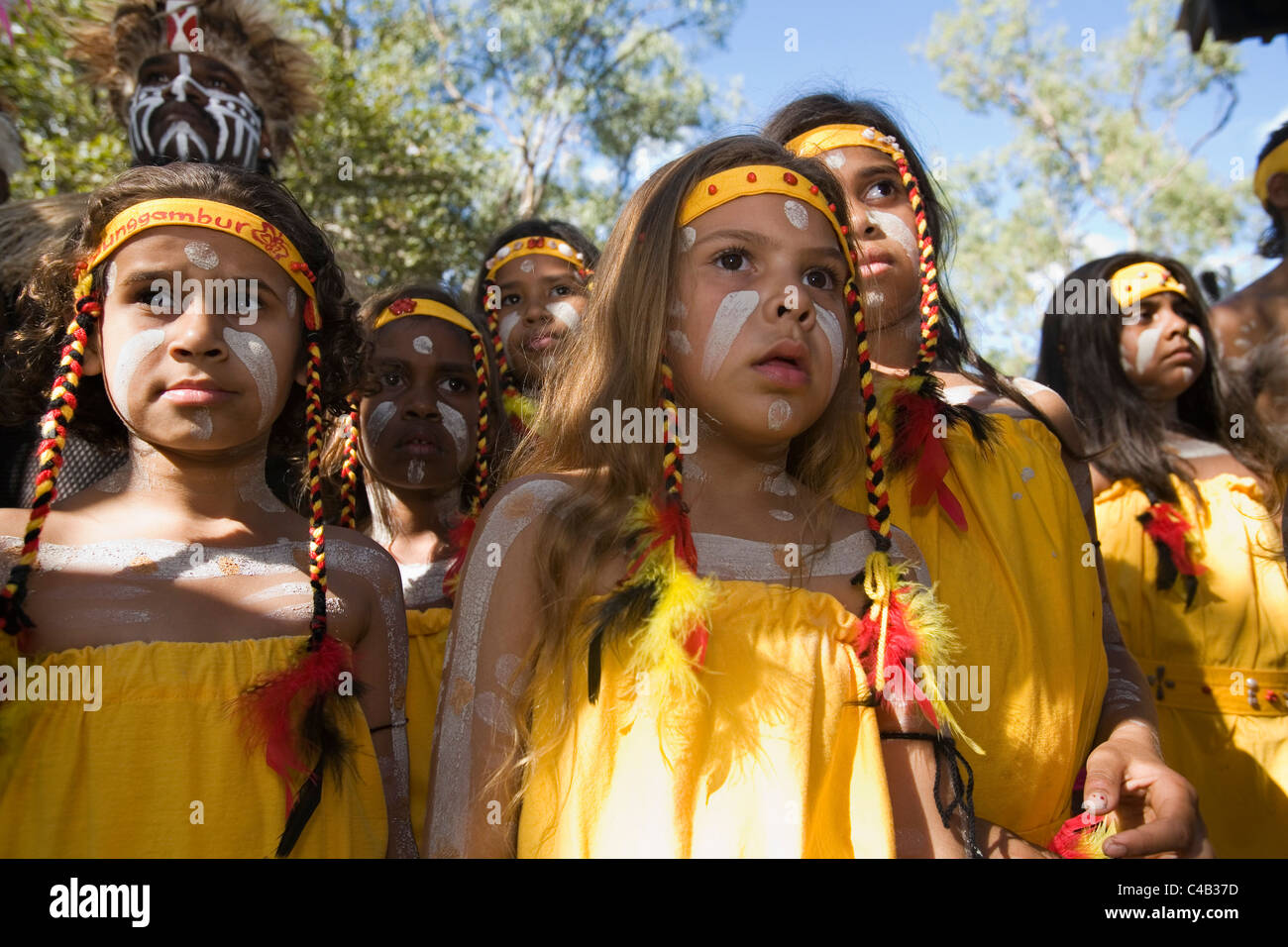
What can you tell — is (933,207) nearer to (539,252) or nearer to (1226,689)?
(539,252)

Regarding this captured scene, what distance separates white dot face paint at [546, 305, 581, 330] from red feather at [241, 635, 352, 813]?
2011mm

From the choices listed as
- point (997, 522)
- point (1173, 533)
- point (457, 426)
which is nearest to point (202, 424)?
point (457, 426)

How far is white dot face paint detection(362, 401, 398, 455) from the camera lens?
311cm

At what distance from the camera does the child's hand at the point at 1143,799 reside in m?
2.00

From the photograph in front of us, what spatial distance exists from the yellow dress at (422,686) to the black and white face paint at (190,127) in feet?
7.13

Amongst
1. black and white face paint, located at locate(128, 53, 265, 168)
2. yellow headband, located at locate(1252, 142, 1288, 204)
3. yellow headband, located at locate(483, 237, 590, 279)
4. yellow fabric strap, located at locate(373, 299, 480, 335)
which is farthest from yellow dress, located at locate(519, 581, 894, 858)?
yellow headband, located at locate(1252, 142, 1288, 204)

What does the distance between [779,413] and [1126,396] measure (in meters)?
2.48

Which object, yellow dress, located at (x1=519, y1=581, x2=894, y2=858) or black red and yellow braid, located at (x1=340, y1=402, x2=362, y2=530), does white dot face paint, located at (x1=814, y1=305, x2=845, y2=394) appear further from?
black red and yellow braid, located at (x1=340, y1=402, x2=362, y2=530)
